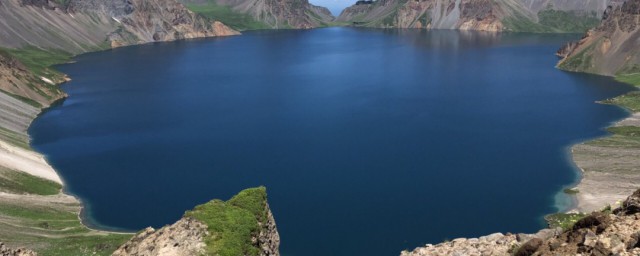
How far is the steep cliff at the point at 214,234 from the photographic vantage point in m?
31.4

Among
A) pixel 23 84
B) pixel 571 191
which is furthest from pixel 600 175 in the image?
pixel 23 84

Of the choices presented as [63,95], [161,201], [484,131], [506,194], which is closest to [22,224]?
[161,201]

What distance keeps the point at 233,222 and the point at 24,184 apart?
70.6 m

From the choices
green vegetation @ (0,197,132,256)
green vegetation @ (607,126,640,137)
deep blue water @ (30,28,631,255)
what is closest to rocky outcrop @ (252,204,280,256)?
green vegetation @ (0,197,132,256)

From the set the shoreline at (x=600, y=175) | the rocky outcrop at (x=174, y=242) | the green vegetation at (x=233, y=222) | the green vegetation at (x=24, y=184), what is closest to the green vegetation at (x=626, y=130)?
the shoreline at (x=600, y=175)

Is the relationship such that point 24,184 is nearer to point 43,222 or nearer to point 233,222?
point 43,222

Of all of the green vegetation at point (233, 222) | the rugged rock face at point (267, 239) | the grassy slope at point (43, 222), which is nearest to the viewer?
the green vegetation at point (233, 222)

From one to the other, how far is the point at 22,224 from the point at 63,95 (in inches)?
4762

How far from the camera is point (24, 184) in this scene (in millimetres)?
89875

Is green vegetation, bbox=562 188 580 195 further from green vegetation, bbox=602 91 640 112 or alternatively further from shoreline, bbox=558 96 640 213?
green vegetation, bbox=602 91 640 112

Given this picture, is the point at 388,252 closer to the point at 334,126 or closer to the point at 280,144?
the point at 280,144

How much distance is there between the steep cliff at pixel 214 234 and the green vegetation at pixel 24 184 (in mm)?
62836

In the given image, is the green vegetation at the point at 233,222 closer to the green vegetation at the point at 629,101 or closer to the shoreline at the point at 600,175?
the shoreline at the point at 600,175

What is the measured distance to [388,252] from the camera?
235 feet
